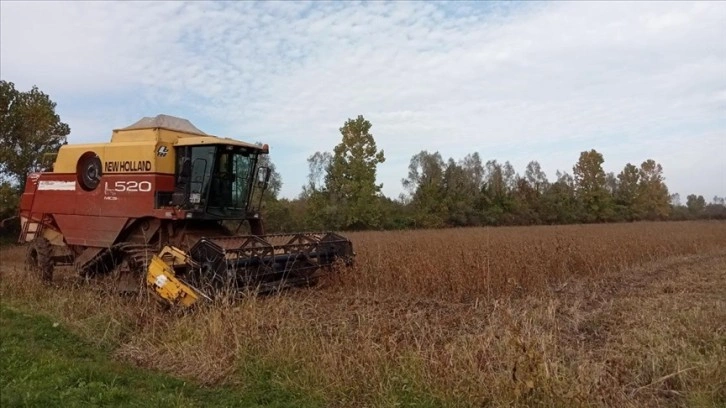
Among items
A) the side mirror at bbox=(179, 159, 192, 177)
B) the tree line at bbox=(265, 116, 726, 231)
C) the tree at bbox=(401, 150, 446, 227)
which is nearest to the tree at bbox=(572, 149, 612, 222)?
the tree line at bbox=(265, 116, 726, 231)

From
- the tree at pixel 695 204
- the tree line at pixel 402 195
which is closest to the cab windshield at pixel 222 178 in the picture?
the tree line at pixel 402 195

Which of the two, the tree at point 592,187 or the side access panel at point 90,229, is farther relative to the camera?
the tree at point 592,187

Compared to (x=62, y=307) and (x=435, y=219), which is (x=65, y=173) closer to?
(x=62, y=307)

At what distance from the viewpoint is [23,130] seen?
26391 mm

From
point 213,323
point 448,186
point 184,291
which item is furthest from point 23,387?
point 448,186

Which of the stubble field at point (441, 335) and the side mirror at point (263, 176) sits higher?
the side mirror at point (263, 176)

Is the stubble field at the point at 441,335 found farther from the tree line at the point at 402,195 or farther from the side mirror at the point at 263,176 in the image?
the tree line at the point at 402,195

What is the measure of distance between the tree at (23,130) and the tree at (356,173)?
16.9 metres

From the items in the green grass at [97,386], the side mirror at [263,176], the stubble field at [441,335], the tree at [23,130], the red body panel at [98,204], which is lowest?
the green grass at [97,386]

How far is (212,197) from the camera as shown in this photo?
412 inches

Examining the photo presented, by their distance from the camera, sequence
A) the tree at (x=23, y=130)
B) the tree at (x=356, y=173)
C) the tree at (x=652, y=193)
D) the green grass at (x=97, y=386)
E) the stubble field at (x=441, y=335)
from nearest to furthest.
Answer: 1. the stubble field at (x=441, y=335)
2. the green grass at (x=97, y=386)
3. the tree at (x=23, y=130)
4. the tree at (x=356, y=173)
5. the tree at (x=652, y=193)

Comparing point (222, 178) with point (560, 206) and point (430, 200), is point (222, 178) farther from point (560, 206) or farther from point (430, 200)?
point (560, 206)

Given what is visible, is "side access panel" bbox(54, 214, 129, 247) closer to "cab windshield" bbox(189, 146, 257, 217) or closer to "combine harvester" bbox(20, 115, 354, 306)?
"combine harvester" bbox(20, 115, 354, 306)

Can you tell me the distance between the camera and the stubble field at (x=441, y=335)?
4.55 meters
